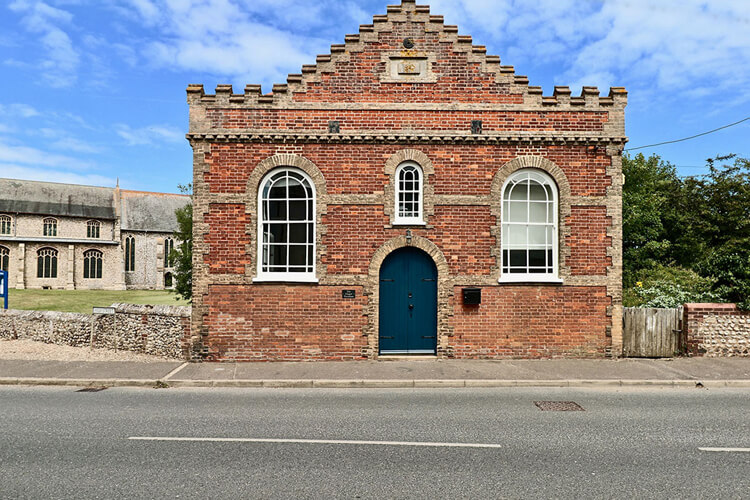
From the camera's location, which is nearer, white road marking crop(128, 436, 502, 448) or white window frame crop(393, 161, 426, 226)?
white road marking crop(128, 436, 502, 448)

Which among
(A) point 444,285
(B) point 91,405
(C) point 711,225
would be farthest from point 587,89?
(C) point 711,225

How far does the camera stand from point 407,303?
38.9 ft

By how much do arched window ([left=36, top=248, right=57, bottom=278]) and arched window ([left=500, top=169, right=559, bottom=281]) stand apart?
2298 inches

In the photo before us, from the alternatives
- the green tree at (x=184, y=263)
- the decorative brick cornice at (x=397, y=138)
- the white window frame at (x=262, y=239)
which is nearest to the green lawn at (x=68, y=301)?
the green tree at (x=184, y=263)

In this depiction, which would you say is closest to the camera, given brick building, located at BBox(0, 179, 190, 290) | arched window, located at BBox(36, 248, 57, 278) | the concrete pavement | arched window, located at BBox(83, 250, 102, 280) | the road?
the road

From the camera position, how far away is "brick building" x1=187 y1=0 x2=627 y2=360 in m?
11.6

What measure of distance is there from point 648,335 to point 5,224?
6380cm

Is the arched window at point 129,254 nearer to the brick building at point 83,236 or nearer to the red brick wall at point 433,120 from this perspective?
the brick building at point 83,236

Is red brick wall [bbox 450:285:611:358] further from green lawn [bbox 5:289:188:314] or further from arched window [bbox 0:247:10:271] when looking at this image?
arched window [bbox 0:247:10:271]

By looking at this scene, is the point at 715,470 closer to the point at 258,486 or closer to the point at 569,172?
the point at 258,486

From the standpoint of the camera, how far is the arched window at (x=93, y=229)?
57.1m

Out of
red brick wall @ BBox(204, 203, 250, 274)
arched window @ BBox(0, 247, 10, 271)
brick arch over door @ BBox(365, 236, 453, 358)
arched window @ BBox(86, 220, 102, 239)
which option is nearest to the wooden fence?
brick arch over door @ BBox(365, 236, 453, 358)

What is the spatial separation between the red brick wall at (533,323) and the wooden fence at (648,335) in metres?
0.72

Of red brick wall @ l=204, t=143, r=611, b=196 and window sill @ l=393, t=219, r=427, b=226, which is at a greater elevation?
red brick wall @ l=204, t=143, r=611, b=196
